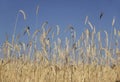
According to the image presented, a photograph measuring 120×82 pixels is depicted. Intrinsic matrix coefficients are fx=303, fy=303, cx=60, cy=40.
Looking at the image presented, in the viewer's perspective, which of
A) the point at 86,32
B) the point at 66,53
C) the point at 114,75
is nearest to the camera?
the point at 66,53

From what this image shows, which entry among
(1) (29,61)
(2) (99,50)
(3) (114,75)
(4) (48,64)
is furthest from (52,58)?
(3) (114,75)

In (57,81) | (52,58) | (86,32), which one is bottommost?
(57,81)

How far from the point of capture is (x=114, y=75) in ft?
15.1

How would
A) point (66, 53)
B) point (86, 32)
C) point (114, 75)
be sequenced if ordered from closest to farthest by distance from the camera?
point (66, 53) < point (86, 32) < point (114, 75)

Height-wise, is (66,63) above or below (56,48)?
below

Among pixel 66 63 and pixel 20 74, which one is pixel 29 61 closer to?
pixel 20 74

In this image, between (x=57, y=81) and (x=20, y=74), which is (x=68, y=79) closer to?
(x=57, y=81)

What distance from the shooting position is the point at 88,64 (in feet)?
13.0

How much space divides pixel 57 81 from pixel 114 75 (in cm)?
107

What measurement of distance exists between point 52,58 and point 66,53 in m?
0.24

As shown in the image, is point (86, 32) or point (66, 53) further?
point (86, 32)

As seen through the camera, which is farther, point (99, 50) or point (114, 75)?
point (114, 75)

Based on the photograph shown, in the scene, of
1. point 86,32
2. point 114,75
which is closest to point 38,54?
point 86,32

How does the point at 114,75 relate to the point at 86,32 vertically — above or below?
below
